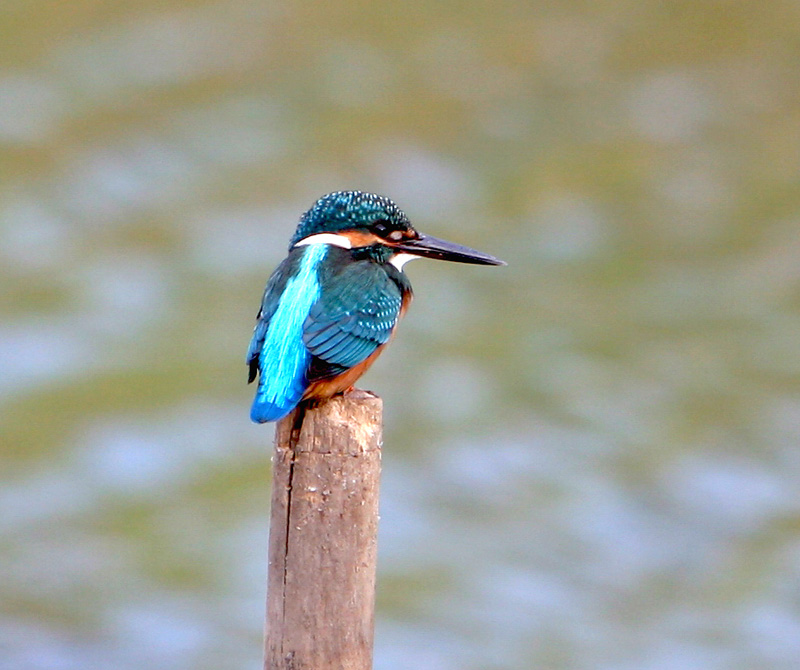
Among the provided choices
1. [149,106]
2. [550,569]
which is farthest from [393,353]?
[149,106]

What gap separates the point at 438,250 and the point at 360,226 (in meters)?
0.21

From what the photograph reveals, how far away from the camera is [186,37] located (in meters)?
9.62

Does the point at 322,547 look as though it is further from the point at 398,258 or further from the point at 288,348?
the point at 398,258

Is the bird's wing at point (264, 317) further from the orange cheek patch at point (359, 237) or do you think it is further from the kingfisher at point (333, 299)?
the orange cheek patch at point (359, 237)

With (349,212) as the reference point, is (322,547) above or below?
below

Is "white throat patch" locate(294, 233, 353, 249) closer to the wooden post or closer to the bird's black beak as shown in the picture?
the bird's black beak

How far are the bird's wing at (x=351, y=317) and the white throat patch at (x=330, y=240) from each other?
0.08 m

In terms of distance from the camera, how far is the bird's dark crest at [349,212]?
11.6 ft

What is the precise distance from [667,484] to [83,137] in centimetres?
409

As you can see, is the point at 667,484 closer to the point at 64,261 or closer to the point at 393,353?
the point at 393,353

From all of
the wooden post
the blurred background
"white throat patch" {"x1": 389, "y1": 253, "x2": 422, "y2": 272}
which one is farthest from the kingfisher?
the blurred background

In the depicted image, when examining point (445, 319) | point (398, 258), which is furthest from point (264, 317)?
point (445, 319)

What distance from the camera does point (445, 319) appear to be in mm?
8047

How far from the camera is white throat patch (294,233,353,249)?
3.54 m
